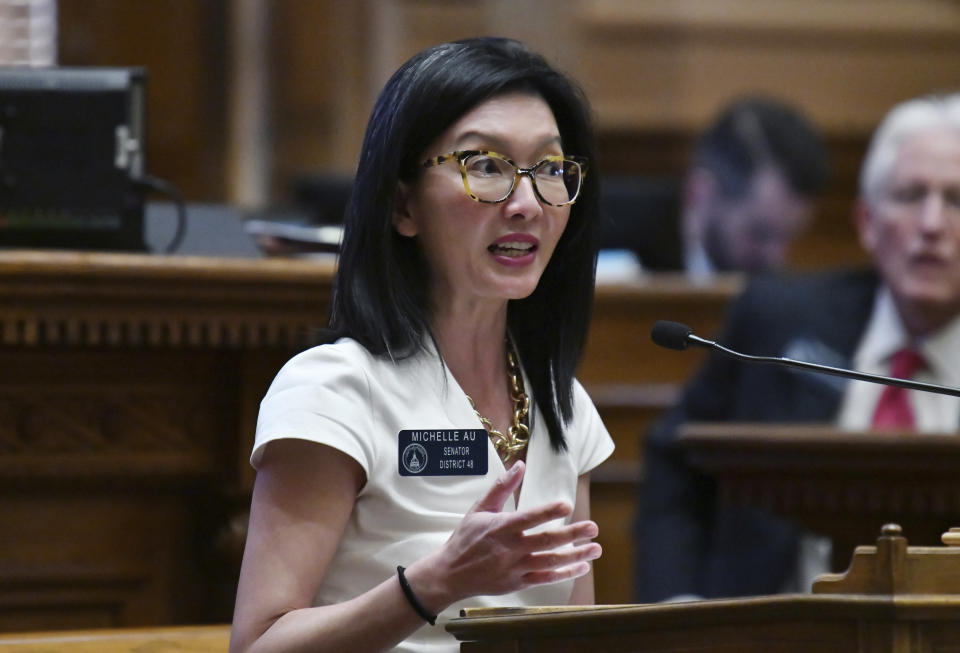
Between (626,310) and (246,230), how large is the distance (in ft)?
6.81

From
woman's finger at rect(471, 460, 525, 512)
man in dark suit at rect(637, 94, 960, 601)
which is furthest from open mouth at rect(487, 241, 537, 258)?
man in dark suit at rect(637, 94, 960, 601)

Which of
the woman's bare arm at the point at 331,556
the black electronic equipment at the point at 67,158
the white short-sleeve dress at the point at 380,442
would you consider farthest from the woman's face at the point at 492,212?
the black electronic equipment at the point at 67,158

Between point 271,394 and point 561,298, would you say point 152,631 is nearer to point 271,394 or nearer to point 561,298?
point 271,394

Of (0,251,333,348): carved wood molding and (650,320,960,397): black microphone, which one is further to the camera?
(0,251,333,348): carved wood molding

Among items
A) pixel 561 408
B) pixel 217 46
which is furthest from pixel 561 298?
pixel 217 46

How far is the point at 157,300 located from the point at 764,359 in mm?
981

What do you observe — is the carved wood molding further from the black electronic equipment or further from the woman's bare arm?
the woman's bare arm

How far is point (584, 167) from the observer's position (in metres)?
1.86

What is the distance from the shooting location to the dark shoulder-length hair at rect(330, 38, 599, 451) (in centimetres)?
173

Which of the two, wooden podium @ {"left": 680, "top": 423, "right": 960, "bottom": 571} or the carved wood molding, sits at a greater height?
the carved wood molding

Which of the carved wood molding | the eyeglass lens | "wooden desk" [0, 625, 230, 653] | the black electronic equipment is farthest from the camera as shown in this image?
the black electronic equipment

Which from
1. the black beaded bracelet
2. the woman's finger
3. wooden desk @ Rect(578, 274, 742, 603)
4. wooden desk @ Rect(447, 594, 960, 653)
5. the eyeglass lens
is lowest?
wooden desk @ Rect(578, 274, 742, 603)

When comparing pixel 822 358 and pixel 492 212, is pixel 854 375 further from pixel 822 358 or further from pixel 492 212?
pixel 822 358

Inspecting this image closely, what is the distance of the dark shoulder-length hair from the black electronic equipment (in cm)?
77
